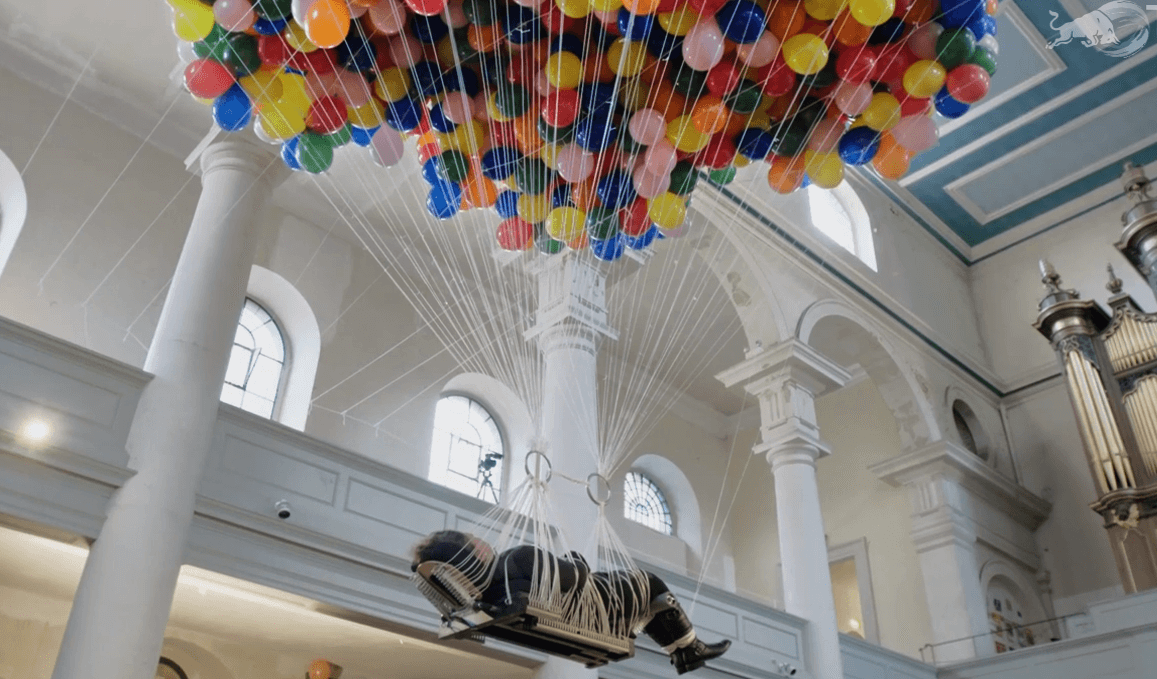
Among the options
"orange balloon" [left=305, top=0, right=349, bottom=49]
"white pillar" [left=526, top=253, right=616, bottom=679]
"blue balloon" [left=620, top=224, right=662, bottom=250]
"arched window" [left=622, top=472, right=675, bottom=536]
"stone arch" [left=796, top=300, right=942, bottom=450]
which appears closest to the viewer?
"orange balloon" [left=305, top=0, right=349, bottom=49]

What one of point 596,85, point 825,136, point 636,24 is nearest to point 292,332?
point 596,85

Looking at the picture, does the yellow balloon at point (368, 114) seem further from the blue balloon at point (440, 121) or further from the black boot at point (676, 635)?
the black boot at point (676, 635)

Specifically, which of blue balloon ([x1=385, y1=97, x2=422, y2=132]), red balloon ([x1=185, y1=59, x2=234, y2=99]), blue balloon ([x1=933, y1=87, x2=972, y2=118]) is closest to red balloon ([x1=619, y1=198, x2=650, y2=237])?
blue balloon ([x1=385, y1=97, x2=422, y2=132])

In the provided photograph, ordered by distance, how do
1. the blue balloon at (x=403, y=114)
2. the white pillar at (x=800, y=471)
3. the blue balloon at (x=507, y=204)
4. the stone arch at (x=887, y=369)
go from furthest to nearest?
the stone arch at (x=887, y=369)
the white pillar at (x=800, y=471)
the blue balloon at (x=507, y=204)
the blue balloon at (x=403, y=114)

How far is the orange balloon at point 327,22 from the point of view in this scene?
4.47 m

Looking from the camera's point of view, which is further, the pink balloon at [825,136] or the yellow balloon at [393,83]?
the pink balloon at [825,136]

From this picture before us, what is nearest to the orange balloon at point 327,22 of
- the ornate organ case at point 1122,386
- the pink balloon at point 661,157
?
the pink balloon at point 661,157

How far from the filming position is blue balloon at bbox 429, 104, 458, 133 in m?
5.18

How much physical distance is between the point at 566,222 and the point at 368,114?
1189 millimetres

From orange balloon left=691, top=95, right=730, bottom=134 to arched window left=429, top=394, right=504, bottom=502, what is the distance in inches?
230

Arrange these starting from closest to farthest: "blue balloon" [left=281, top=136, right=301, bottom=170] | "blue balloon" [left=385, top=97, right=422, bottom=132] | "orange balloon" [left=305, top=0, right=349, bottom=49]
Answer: "orange balloon" [left=305, top=0, right=349, bottom=49], "blue balloon" [left=385, top=97, right=422, bottom=132], "blue balloon" [left=281, top=136, right=301, bottom=170]

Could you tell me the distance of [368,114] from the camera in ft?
16.9

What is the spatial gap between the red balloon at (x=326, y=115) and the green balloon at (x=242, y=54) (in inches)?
13.1

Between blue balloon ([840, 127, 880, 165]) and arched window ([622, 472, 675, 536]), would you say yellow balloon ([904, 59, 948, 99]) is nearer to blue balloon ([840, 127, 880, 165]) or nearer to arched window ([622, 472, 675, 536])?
blue balloon ([840, 127, 880, 165])
